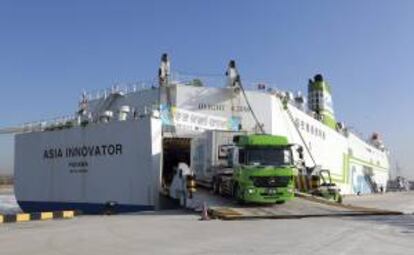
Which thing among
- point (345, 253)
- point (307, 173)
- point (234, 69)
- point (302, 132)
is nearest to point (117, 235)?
point (345, 253)

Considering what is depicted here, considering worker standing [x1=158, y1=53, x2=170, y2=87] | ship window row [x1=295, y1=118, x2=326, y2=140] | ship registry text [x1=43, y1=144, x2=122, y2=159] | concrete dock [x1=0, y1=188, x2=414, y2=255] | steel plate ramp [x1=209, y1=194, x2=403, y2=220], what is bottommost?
concrete dock [x1=0, y1=188, x2=414, y2=255]

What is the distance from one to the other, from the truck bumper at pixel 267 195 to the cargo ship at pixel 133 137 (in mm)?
5565

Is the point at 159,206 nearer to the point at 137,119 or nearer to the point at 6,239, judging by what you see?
the point at 137,119

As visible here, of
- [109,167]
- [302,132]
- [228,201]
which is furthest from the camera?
[302,132]

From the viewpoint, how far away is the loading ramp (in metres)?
19.7

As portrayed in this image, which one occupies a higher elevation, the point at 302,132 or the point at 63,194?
the point at 302,132

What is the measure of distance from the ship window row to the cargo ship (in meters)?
0.14

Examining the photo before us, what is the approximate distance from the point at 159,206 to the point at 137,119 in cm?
400

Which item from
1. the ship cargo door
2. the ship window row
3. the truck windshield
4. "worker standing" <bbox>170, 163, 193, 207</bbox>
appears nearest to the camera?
the truck windshield

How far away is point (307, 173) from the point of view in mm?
29391

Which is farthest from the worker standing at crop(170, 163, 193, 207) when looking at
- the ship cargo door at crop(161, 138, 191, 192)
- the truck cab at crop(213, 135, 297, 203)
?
the ship cargo door at crop(161, 138, 191, 192)

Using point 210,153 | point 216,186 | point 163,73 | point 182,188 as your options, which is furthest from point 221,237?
point 163,73

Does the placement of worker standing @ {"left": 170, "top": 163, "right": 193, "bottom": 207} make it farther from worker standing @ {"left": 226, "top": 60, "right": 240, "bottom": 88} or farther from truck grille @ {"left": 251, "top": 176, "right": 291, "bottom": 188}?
worker standing @ {"left": 226, "top": 60, "right": 240, "bottom": 88}

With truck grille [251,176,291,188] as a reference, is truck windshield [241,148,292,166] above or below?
above
